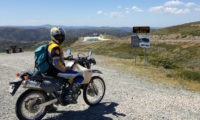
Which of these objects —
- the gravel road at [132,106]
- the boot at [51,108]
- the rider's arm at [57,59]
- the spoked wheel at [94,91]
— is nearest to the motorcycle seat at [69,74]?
the rider's arm at [57,59]

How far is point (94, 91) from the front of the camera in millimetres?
5875

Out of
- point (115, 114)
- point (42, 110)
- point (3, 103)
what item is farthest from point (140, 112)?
point (3, 103)

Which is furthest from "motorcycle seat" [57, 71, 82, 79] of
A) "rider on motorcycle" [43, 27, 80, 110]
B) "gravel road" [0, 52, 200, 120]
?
"gravel road" [0, 52, 200, 120]

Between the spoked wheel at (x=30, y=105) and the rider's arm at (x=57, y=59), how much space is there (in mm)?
785

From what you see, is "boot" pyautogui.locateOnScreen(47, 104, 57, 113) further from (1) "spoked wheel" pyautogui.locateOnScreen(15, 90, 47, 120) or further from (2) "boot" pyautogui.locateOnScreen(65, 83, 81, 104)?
(2) "boot" pyautogui.locateOnScreen(65, 83, 81, 104)

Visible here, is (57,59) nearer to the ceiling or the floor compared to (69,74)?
nearer to the ceiling

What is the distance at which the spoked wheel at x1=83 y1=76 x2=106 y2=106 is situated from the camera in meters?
5.74

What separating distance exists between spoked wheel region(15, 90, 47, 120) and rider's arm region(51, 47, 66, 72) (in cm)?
79

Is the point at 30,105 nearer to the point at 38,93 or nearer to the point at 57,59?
the point at 38,93

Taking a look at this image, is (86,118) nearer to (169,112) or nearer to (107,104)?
(107,104)

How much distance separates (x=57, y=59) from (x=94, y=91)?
1883mm

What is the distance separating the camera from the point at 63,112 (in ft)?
18.2

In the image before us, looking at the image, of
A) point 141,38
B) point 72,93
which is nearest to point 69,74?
point 72,93

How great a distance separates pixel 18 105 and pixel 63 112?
1.54 m
